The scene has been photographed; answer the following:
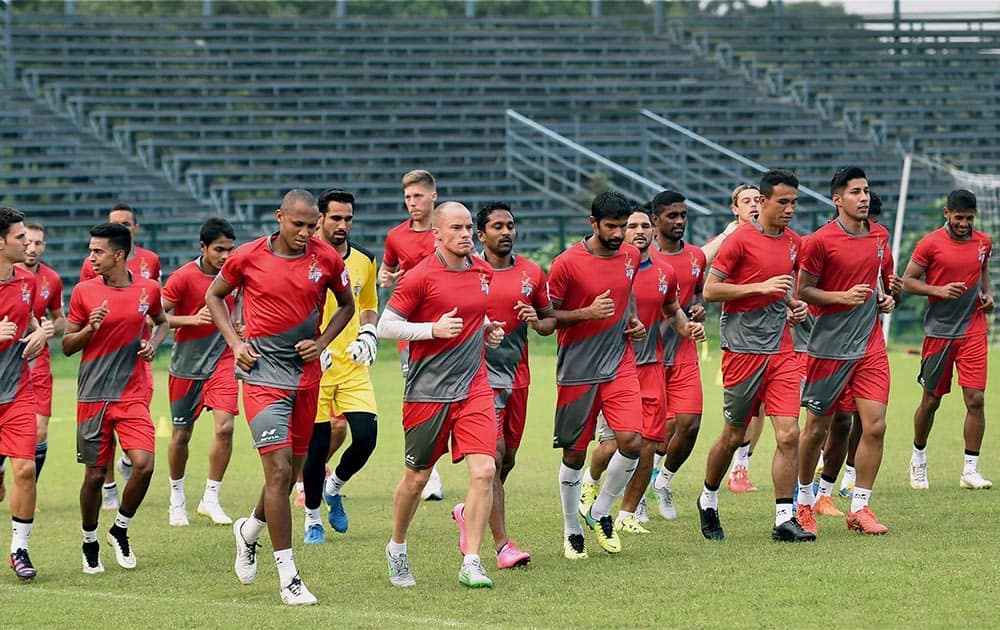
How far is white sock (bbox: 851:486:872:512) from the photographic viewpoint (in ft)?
34.2

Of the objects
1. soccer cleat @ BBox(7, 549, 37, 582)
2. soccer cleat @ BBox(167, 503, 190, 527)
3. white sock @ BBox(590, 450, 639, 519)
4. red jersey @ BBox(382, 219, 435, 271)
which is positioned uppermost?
red jersey @ BBox(382, 219, 435, 271)

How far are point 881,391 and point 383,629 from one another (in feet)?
14.8

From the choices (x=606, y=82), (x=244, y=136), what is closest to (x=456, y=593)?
(x=244, y=136)

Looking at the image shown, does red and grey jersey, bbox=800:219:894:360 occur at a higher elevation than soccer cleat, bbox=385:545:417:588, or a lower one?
higher

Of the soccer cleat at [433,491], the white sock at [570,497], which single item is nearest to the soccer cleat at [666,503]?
the white sock at [570,497]

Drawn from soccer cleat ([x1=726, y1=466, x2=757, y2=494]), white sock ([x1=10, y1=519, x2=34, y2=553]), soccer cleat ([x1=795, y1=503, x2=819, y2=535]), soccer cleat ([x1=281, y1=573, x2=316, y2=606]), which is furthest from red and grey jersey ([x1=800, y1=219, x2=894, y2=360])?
white sock ([x1=10, y1=519, x2=34, y2=553])

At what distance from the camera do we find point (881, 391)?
34.6 ft

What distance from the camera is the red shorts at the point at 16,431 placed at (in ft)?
31.9

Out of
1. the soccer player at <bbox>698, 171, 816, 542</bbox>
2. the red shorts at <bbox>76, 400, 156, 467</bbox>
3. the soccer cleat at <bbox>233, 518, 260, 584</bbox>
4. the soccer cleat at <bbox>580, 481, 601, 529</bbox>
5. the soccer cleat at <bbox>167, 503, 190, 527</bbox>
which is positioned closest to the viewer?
the soccer cleat at <bbox>233, 518, 260, 584</bbox>

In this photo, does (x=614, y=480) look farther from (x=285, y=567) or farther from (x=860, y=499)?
(x=285, y=567)

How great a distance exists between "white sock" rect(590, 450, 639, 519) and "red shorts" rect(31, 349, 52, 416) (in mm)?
5235

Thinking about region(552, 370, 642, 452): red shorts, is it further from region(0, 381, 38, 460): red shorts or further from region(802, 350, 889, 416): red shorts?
region(0, 381, 38, 460): red shorts

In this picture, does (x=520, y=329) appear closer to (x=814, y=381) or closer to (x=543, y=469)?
(x=814, y=381)

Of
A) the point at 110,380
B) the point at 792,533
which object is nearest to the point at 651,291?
the point at 792,533
